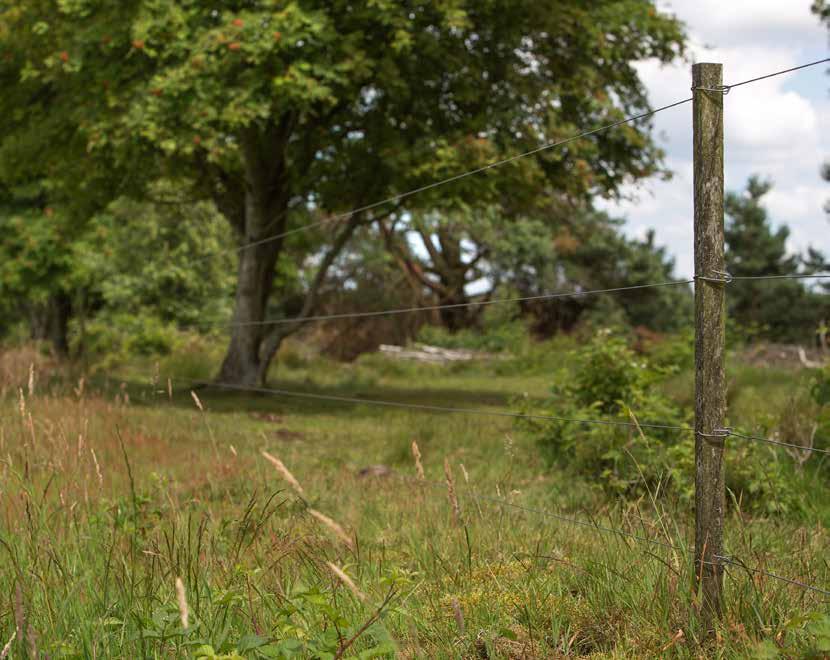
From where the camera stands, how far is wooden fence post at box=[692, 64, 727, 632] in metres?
3.70

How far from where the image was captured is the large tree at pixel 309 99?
43.0 feet

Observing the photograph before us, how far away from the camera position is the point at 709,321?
3725 millimetres

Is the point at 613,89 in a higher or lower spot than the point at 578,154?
higher

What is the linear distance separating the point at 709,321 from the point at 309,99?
11176 mm

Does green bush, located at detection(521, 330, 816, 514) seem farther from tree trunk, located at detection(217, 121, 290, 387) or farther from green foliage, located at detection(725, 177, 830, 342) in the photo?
green foliage, located at detection(725, 177, 830, 342)

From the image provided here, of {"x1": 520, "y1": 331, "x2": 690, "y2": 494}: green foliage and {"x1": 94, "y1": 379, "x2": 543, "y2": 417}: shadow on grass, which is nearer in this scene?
{"x1": 520, "y1": 331, "x2": 690, "y2": 494}: green foliage

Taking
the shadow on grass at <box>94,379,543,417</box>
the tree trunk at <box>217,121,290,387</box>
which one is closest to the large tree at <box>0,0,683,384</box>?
the tree trunk at <box>217,121,290,387</box>

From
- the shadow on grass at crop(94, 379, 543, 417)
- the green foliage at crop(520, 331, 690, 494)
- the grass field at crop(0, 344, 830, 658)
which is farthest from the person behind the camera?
the shadow on grass at crop(94, 379, 543, 417)

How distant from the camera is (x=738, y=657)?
10.8ft

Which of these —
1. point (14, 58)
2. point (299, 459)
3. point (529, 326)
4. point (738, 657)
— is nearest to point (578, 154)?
point (299, 459)

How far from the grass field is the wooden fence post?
24 centimetres

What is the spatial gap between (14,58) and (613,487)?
14432mm

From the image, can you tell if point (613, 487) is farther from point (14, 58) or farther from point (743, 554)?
point (14, 58)

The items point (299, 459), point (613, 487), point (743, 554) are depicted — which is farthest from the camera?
point (299, 459)
